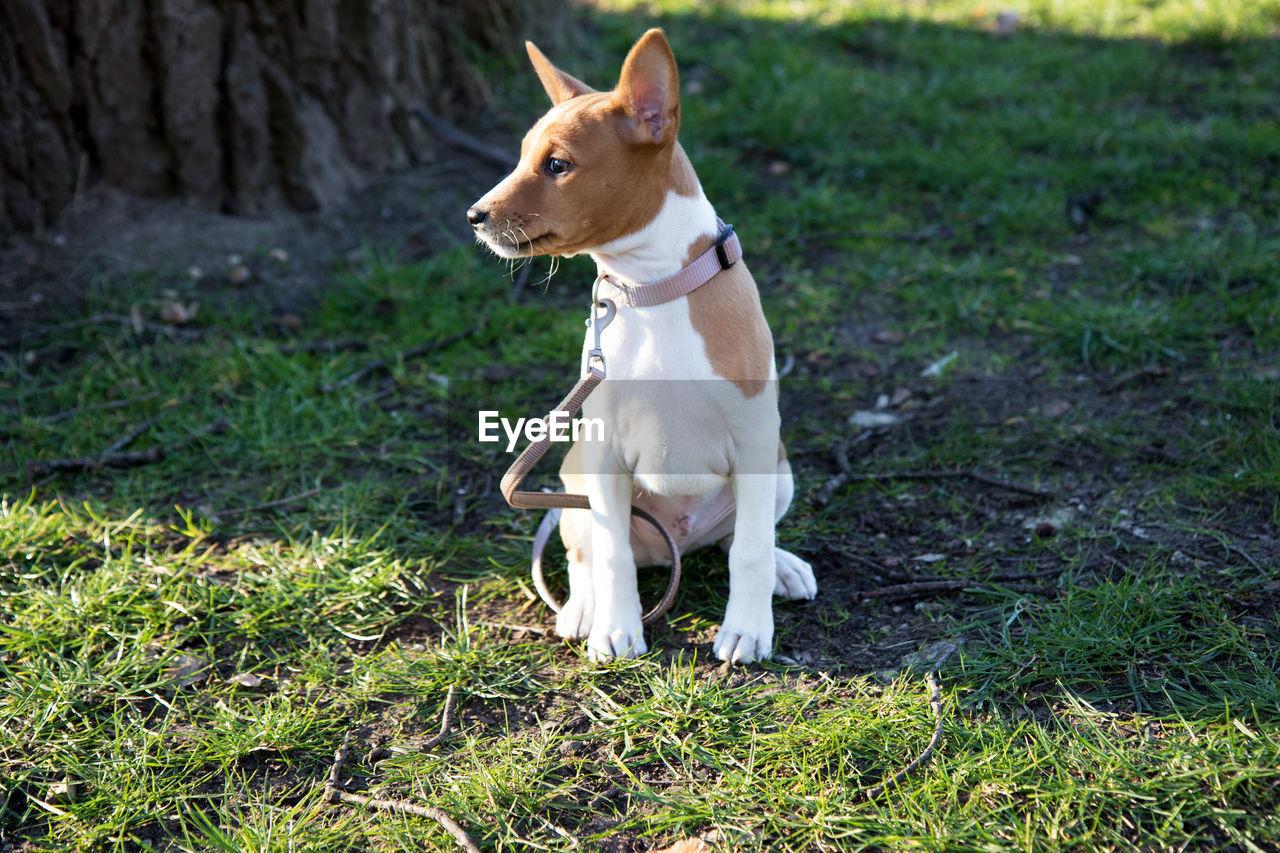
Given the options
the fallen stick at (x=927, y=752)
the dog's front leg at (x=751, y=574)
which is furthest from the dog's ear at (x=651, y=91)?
the fallen stick at (x=927, y=752)

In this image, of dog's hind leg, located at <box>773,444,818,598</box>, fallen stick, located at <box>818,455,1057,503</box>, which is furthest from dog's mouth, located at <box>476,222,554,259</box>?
fallen stick, located at <box>818,455,1057,503</box>

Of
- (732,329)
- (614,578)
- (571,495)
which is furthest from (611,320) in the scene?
(614,578)

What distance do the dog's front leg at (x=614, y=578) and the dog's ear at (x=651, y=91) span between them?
34.5 inches

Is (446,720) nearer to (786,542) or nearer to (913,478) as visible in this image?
(786,542)

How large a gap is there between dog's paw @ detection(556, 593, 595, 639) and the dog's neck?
92 centimetres

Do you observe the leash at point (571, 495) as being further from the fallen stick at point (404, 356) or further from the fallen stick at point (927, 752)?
the fallen stick at point (404, 356)

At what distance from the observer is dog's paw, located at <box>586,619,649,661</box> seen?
2705 millimetres

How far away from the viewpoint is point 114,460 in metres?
3.72

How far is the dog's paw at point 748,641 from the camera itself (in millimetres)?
2670

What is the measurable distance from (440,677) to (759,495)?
0.97 m

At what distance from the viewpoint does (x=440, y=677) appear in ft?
8.83

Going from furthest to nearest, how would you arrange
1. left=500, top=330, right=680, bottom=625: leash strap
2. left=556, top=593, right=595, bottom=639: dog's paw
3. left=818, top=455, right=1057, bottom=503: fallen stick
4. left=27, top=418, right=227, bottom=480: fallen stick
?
1. left=27, top=418, right=227, bottom=480: fallen stick
2. left=818, top=455, right=1057, bottom=503: fallen stick
3. left=556, top=593, right=595, bottom=639: dog's paw
4. left=500, top=330, right=680, bottom=625: leash strap

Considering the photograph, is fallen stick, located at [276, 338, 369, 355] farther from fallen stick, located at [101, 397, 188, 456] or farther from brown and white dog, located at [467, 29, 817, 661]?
brown and white dog, located at [467, 29, 817, 661]

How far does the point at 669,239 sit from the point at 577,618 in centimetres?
108
